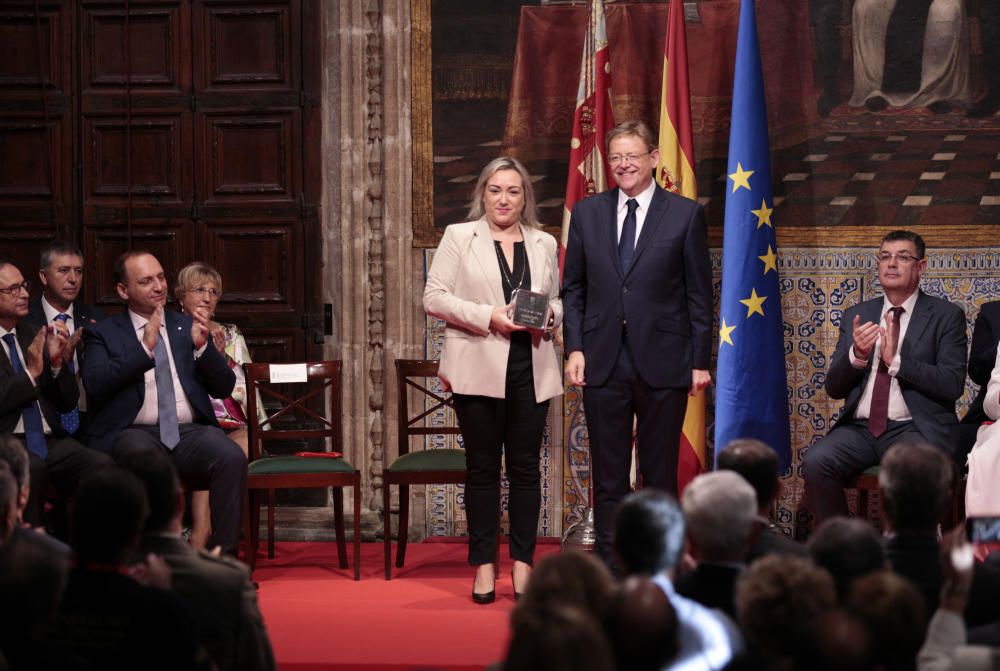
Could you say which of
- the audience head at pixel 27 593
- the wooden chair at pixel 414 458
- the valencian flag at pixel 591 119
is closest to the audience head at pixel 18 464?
the audience head at pixel 27 593

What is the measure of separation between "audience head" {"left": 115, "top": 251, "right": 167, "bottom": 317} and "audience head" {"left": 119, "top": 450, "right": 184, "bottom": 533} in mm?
2637

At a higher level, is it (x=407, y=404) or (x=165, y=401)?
(x=165, y=401)

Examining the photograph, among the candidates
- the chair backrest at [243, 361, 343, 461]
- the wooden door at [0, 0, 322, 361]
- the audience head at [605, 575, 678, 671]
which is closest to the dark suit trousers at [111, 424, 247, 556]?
the chair backrest at [243, 361, 343, 461]

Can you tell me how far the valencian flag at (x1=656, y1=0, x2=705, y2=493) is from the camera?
5984 mm

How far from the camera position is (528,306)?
4617 mm

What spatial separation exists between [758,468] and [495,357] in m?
1.80

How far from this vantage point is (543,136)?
21.0 ft

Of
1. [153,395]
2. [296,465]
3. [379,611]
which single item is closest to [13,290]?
[153,395]

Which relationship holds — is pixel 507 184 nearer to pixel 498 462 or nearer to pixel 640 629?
pixel 498 462

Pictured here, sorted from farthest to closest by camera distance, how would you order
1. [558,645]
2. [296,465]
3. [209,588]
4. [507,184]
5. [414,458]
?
[414,458] < [296,465] < [507,184] < [209,588] < [558,645]

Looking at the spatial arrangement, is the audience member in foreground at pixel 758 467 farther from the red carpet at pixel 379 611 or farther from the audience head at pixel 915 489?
the red carpet at pixel 379 611

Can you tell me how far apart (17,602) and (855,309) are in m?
4.07

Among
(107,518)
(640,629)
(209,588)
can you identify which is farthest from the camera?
(209,588)

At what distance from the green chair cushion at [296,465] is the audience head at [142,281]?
2.72ft
